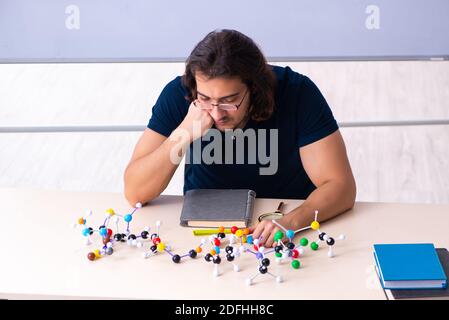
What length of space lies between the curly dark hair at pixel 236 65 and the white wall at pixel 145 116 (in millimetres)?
1475

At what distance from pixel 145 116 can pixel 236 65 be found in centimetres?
205

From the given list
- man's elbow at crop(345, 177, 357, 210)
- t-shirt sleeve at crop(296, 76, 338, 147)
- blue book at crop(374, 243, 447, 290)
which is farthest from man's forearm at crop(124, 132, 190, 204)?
blue book at crop(374, 243, 447, 290)

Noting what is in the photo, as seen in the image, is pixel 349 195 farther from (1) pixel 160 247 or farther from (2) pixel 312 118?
(1) pixel 160 247

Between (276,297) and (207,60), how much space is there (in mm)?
741

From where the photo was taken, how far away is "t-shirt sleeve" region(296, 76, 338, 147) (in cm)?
246

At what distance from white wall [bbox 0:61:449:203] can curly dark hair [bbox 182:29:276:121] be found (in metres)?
1.47

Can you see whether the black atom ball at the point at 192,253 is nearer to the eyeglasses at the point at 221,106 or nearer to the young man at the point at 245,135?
the young man at the point at 245,135

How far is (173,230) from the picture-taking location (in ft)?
7.35

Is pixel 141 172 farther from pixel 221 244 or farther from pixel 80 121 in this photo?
pixel 80 121

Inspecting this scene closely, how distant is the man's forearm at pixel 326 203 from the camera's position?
2.23m

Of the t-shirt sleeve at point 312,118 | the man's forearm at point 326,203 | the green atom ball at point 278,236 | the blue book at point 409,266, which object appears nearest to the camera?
the blue book at point 409,266

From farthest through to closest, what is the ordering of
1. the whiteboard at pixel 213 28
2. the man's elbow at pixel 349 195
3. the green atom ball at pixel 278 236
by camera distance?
the whiteboard at pixel 213 28, the man's elbow at pixel 349 195, the green atom ball at pixel 278 236

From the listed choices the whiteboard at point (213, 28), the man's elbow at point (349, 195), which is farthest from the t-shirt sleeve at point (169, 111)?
the whiteboard at point (213, 28)

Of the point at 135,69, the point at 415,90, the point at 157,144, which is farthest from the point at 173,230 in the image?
the point at 415,90
